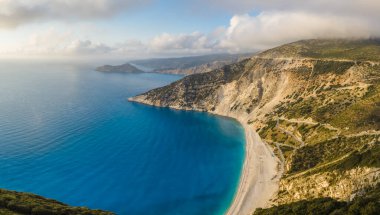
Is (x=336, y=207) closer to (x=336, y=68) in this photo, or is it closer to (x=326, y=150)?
(x=326, y=150)

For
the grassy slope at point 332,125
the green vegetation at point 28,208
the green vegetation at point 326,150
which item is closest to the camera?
the green vegetation at point 28,208

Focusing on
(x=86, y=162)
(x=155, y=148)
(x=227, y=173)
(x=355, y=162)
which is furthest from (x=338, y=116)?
(x=86, y=162)

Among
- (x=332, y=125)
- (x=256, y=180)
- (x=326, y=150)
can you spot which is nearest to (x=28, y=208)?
(x=256, y=180)

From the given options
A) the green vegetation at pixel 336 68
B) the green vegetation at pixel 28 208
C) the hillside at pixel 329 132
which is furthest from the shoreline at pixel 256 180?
the green vegetation at pixel 336 68

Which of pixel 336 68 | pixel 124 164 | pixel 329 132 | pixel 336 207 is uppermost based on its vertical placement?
pixel 336 68

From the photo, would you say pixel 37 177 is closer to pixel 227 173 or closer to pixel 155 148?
pixel 155 148

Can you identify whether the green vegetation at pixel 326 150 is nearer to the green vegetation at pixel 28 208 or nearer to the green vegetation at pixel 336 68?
the green vegetation at pixel 28 208

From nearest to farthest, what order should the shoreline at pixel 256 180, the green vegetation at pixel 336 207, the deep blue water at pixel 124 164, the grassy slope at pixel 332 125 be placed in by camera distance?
the green vegetation at pixel 336 207
the grassy slope at pixel 332 125
the shoreline at pixel 256 180
the deep blue water at pixel 124 164

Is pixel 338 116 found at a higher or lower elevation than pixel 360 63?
lower
